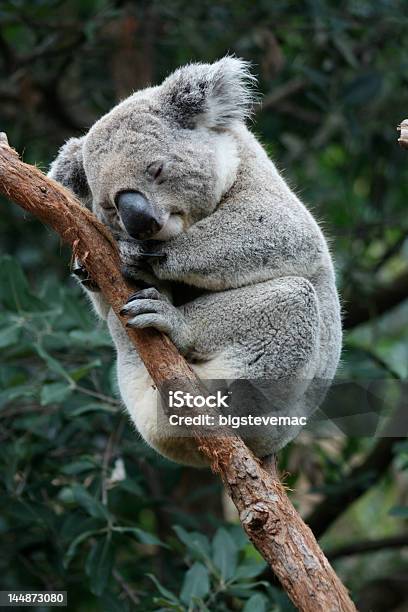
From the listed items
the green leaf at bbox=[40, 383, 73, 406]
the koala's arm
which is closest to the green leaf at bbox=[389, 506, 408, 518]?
the koala's arm

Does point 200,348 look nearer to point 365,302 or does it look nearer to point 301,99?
point 365,302

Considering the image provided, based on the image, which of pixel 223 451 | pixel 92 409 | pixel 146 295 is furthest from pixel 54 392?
pixel 223 451

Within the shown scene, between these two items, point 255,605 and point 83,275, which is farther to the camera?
point 255,605

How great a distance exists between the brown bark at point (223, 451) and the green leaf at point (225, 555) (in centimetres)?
139

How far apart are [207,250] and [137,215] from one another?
0.34 meters

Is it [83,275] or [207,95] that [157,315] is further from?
[207,95]

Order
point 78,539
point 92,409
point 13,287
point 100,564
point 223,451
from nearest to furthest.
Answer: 1. point 223,451
2. point 78,539
3. point 100,564
4. point 92,409
5. point 13,287

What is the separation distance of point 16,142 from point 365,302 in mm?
3122

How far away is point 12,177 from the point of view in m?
3.35

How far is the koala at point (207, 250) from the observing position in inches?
140

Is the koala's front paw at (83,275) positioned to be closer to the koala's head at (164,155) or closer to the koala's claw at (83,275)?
the koala's claw at (83,275)


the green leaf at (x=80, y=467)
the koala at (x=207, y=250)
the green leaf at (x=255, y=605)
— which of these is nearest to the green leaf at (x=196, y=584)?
the green leaf at (x=255, y=605)

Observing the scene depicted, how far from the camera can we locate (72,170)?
3.98 metres

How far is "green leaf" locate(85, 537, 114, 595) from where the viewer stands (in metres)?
4.48
